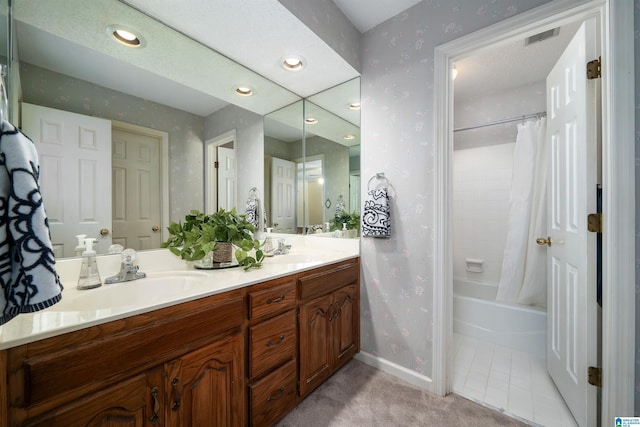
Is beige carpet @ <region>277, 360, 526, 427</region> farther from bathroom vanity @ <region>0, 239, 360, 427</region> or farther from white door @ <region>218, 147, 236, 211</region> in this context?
white door @ <region>218, 147, 236, 211</region>

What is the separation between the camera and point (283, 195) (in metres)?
2.17

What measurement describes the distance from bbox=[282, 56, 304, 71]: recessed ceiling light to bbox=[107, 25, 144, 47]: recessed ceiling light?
800 mm

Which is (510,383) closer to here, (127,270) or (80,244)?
(127,270)

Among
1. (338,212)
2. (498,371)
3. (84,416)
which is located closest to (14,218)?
(84,416)

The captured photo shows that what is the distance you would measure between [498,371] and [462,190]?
1735mm

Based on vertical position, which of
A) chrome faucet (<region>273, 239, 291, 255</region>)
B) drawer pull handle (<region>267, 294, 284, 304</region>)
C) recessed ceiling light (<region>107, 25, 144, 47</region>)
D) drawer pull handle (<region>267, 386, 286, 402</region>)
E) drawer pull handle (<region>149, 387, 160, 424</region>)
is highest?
recessed ceiling light (<region>107, 25, 144, 47</region>)

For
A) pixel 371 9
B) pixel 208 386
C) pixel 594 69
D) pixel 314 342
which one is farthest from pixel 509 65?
pixel 208 386

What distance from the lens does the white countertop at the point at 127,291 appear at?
701mm

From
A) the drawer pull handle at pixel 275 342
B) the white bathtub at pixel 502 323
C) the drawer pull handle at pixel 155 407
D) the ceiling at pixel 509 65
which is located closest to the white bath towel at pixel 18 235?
the drawer pull handle at pixel 155 407

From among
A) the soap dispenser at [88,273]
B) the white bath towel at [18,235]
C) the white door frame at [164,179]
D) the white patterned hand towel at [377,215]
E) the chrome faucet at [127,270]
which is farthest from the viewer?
the white patterned hand towel at [377,215]

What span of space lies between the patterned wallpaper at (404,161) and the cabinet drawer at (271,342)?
0.72m

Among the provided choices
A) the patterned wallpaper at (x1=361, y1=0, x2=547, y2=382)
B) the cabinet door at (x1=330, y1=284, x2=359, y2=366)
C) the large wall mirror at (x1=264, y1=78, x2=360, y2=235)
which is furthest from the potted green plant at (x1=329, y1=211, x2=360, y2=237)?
the cabinet door at (x1=330, y1=284, x2=359, y2=366)

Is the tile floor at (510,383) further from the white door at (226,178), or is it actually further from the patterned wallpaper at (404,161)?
the white door at (226,178)

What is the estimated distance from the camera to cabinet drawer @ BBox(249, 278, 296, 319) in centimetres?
117
